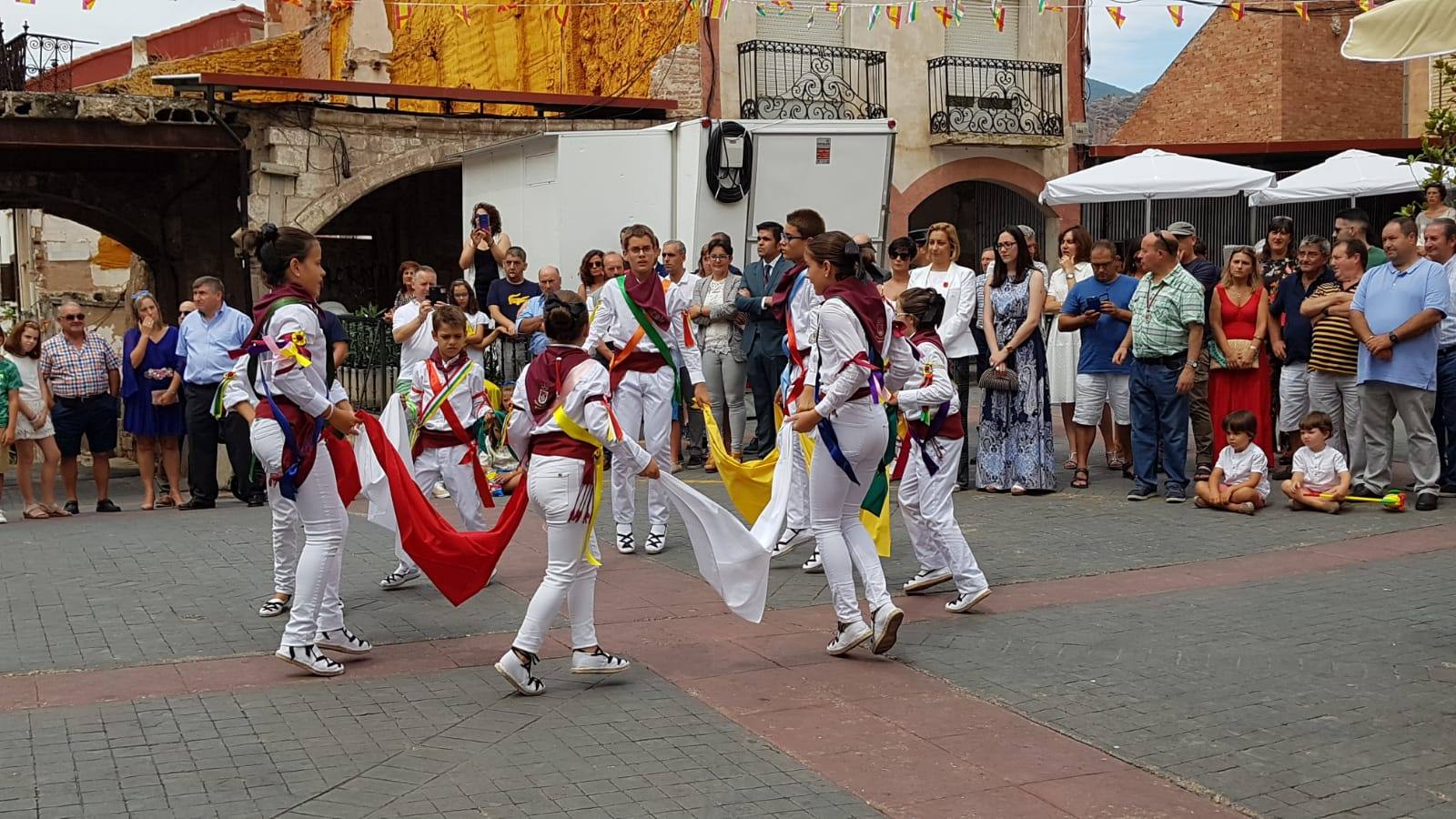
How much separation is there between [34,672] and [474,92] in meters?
14.5

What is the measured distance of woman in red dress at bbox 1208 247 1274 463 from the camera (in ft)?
37.2

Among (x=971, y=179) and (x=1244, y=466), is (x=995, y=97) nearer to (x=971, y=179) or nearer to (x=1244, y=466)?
(x=971, y=179)

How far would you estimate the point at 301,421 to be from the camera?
667cm

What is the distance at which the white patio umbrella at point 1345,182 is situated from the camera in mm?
17281

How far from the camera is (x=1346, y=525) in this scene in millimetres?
9914

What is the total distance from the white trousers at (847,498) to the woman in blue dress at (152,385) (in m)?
7.81

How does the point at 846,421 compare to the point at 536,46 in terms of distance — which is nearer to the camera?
the point at 846,421

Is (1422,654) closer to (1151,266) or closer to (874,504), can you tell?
(874,504)

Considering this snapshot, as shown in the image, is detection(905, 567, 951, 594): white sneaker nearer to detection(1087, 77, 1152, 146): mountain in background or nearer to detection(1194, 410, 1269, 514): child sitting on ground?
detection(1194, 410, 1269, 514): child sitting on ground

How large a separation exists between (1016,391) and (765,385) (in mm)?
2335

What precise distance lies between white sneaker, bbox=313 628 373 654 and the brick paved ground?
16 centimetres

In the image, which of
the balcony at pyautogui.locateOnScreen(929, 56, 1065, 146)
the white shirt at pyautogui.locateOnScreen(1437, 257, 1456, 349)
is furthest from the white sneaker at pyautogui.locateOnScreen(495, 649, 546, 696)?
the balcony at pyautogui.locateOnScreen(929, 56, 1065, 146)

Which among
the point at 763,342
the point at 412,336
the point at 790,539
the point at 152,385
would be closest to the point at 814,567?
the point at 790,539

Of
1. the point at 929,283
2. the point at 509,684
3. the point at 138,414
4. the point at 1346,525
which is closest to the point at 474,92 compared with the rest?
the point at 138,414
